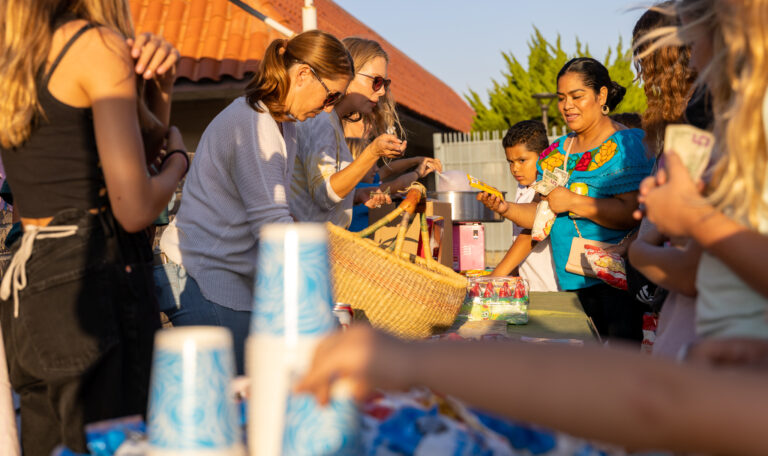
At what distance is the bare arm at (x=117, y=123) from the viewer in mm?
1448

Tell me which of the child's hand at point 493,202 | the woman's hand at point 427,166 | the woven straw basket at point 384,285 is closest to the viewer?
the woven straw basket at point 384,285

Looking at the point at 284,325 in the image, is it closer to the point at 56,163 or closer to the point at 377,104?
the point at 56,163

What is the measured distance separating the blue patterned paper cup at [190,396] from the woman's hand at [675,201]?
2.27 feet

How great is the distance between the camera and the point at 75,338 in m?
1.49

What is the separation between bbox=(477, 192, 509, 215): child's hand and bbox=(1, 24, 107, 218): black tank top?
2236 mm

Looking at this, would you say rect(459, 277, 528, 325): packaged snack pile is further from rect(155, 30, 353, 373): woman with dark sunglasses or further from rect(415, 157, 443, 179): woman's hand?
rect(415, 157, 443, 179): woman's hand

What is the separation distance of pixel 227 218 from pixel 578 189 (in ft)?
5.96

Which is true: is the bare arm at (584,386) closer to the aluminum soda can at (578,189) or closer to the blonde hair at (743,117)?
the blonde hair at (743,117)

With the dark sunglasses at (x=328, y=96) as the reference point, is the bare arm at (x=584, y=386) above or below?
below

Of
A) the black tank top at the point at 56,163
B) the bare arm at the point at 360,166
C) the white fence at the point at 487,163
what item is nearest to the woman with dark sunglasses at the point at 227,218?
the bare arm at the point at 360,166

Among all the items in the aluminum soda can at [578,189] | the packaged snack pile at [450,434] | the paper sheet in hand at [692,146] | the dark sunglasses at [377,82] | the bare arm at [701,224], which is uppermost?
the dark sunglasses at [377,82]

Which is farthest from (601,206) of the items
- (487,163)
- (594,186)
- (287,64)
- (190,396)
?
(487,163)

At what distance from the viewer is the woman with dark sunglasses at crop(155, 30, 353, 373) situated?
2184 millimetres

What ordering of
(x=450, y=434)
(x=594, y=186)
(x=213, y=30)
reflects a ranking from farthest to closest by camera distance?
1. (x=213, y=30)
2. (x=594, y=186)
3. (x=450, y=434)
